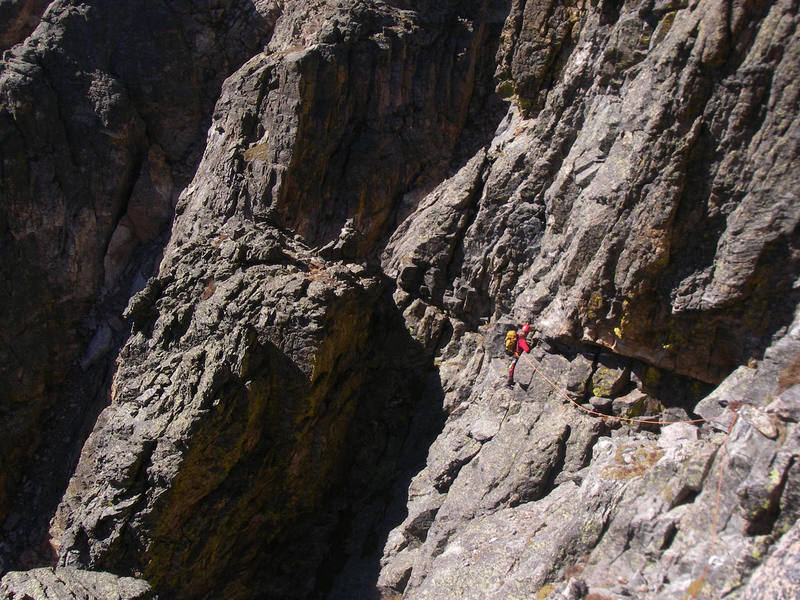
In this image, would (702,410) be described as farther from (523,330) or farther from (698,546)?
(523,330)

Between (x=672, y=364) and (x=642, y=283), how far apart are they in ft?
7.37

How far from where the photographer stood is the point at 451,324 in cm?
2341

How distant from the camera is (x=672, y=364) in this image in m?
15.6

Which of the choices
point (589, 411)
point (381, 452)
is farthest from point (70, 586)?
point (589, 411)

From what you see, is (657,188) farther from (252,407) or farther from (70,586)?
(70,586)

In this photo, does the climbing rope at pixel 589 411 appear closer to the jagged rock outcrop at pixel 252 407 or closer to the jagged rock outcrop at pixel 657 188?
the jagged rock outcrop at pixel 657 188

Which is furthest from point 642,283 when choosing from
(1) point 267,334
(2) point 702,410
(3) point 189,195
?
(3) point 189,195

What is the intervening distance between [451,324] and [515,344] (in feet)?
14.5

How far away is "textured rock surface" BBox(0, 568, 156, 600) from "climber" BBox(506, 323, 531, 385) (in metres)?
12.1

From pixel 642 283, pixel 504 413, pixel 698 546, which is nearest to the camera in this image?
pixel 698 546

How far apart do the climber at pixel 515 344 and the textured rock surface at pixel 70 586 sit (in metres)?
12.1

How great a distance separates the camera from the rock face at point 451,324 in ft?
43.0

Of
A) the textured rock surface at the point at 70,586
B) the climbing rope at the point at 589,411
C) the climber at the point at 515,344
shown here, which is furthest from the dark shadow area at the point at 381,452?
the textured rock surface at the point at 70,586

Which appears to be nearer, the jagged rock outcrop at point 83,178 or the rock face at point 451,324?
the rock face at point 451,324
